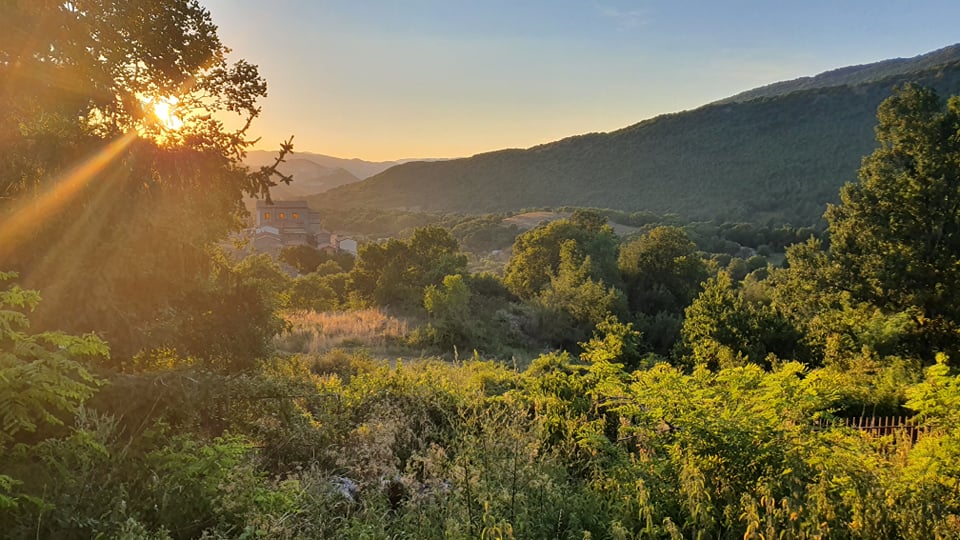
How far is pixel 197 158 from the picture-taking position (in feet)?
16.9

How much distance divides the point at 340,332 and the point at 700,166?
77985 millimetres

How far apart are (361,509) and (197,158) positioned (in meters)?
3.89

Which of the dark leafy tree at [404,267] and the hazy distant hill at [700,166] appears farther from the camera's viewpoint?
the hazy distant hill at [700,166]

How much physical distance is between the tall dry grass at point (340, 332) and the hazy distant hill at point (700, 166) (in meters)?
58.4

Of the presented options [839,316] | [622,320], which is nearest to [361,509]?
[839,316]

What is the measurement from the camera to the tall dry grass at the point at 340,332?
11.7m

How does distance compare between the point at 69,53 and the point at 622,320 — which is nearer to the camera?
the point at 69,53

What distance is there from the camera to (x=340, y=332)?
1347 cm

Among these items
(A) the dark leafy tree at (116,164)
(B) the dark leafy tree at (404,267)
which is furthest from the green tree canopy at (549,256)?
(A) the dark leafy tree at (116,164)

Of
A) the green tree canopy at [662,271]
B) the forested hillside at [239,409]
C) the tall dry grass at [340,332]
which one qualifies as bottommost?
the green tree canopy at [662,271]

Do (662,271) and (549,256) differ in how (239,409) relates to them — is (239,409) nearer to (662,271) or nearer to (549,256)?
(549,256)

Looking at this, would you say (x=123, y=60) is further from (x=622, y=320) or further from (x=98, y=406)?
(x=622, y=320)

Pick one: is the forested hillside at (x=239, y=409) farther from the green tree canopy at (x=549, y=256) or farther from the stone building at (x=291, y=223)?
the stone building at (x=291, y=223)

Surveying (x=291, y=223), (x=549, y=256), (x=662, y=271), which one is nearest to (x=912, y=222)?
(x=662, y=271)
